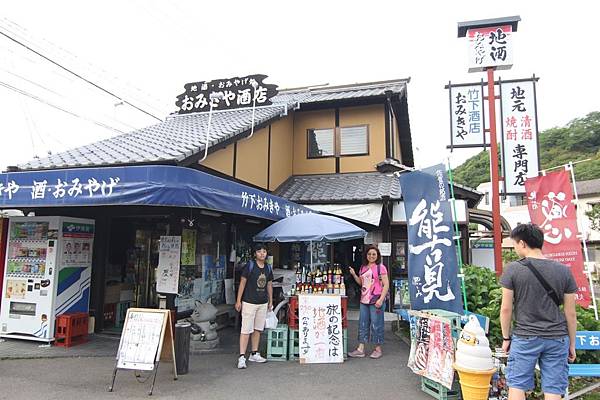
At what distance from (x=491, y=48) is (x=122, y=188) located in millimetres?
6991

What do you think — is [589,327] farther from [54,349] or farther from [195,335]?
[54,349]

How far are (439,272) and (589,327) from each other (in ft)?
6.37

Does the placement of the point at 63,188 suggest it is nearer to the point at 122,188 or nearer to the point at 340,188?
the point at 122,188

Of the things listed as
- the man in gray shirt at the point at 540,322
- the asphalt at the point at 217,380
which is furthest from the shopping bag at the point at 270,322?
the man in gray shirt at the point at 540,322

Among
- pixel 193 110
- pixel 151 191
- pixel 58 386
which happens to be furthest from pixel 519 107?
pixel 58 386

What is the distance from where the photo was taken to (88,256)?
7.78m

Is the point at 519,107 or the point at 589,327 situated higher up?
the point at 519,107

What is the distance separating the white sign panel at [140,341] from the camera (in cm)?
502

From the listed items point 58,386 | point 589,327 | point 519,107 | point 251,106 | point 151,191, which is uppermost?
point 251,106

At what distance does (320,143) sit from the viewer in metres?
13.1

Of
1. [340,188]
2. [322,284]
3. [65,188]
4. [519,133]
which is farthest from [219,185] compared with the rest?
[519,133]

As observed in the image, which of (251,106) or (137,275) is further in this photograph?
(251,106)

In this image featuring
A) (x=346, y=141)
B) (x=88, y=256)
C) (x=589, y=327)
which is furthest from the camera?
(x=346, y=141)

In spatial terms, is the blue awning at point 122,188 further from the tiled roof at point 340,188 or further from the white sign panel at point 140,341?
the tiled roof at point 340,188
